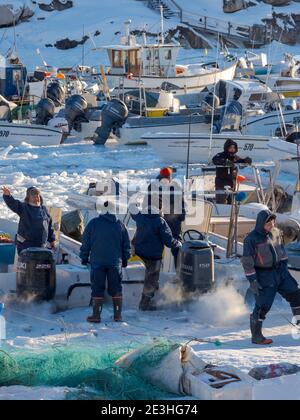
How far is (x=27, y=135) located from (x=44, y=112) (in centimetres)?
181

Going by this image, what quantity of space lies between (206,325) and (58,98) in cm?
2225

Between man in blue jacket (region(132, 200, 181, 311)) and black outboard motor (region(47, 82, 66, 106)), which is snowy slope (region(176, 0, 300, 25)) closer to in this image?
black outboard motor (region(47, 82, 66, 106))

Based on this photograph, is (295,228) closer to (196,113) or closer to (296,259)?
(296,259)

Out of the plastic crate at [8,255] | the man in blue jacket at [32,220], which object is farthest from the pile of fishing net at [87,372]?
the plastic crate at [8,255]

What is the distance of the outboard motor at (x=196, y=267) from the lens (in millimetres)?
9789

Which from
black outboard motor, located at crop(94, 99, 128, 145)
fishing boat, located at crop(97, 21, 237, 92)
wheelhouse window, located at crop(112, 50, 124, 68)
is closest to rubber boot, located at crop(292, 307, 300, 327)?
black outboard motor, located at crop(94, 99, 128, 145)

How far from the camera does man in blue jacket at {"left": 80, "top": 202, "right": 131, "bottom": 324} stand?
934 cm

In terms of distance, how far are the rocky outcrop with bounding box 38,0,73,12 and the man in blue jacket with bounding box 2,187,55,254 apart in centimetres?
4474

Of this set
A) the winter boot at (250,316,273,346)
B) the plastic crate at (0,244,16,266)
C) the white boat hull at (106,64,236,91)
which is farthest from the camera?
the white boat hull at (106,64,236,91)

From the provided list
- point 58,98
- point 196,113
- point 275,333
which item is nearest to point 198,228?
point 275,333

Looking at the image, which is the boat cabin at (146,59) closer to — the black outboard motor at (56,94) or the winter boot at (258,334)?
the black outboard motor at (56,94)

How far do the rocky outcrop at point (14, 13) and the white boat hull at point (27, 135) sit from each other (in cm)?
2662

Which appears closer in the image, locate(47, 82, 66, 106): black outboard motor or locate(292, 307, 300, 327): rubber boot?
locate(292, 307, 300, 327): rubber boot

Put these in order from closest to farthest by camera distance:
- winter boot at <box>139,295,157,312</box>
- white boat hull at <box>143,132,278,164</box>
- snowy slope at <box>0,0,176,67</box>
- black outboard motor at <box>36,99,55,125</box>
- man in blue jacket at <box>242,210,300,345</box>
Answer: man in blue jacket at <box>242,210,300,345</box>, winter boot at <box>139,295,157,312</box>, white boat hull at <box>143,132,278,164</box>, black outboard motor at <box>36,99,55,125</box>, snowy slope at <box>0,0,176,67</box>
